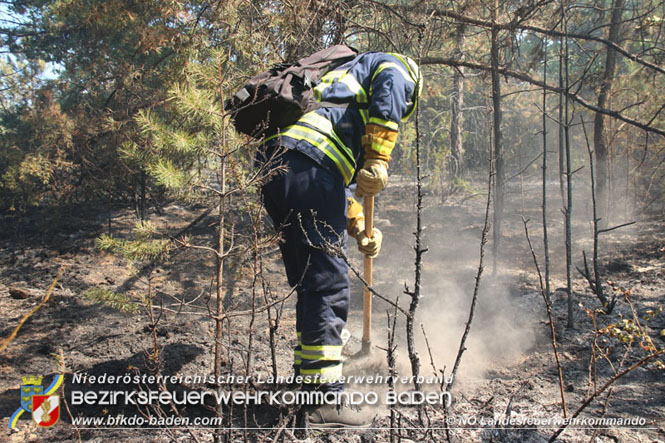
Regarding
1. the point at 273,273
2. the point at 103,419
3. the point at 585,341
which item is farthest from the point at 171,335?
the point at 585,341

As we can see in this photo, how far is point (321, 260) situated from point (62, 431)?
1.68 meters

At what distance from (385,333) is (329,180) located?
2034 mm

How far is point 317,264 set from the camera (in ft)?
8.09

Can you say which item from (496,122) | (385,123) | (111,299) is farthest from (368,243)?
(496,122)

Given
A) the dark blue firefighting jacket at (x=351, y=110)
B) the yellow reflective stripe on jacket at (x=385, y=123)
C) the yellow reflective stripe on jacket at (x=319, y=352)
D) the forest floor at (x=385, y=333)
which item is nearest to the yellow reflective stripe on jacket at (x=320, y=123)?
the dark blue firefighting jacket at (x=351, y=110)

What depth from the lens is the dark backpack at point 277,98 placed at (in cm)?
237

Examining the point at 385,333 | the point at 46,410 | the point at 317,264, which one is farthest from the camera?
the point at 385,333

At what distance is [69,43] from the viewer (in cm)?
817

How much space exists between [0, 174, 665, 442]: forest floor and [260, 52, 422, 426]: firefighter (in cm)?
40

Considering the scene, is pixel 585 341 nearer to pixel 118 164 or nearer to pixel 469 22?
pixel 469 22

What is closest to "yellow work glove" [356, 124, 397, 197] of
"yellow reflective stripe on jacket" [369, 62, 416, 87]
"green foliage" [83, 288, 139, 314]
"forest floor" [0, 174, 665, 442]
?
"yellow reflective stripe on jacket" [369, 62, 416, 87]

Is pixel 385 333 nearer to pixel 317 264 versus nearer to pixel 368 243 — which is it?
pixel 368 243

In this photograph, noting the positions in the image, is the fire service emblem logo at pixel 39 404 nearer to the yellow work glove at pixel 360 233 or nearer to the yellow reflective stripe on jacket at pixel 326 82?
the yellow work glove at pixel 360 233

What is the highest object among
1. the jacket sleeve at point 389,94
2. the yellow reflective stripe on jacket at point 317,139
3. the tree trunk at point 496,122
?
the tree trunk at point 496,122
